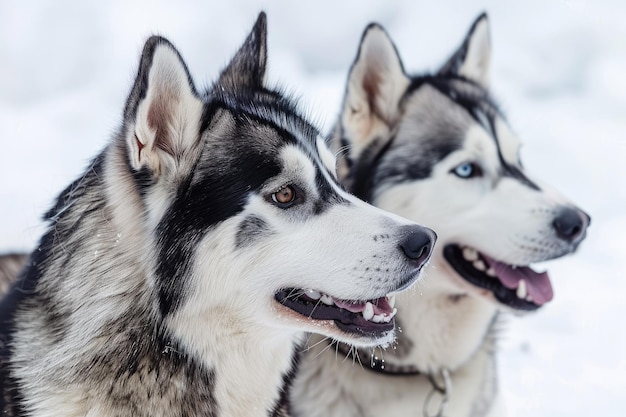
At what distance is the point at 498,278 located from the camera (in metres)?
2.66

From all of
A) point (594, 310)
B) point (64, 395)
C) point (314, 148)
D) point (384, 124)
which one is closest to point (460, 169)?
point (384, 124)

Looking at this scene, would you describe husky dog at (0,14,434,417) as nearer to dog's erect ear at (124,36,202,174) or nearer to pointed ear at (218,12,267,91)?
dog's erect ear at (124,36,202,174)

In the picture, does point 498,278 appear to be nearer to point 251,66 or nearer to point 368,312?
point 368,312

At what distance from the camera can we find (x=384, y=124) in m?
2.89

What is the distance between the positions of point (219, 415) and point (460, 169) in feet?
4.35

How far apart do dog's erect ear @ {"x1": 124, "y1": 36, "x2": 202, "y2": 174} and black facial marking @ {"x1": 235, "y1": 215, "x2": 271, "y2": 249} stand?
239 millimetres

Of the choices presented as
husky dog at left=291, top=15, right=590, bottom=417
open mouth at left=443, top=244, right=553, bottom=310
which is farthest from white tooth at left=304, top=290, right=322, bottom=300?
open mouth at left=443, top=244, right=553, bottom=310

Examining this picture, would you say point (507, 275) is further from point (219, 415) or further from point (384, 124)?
point (219, 415)

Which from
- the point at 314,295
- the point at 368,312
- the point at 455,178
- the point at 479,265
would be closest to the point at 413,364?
the point at 479,265

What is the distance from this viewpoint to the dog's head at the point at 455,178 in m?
2.59

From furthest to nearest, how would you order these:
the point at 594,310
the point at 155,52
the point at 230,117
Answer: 1. the point at 594,310
2. the point at 230,117
3. the point at 155,52

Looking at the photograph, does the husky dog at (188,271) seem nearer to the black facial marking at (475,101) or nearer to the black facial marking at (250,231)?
the black facial marking at (250,231)

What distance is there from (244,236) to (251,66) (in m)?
0.69

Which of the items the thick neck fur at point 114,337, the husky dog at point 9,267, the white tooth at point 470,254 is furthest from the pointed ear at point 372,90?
the husky dog at point 9,267
